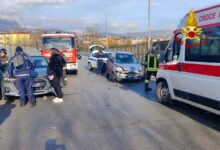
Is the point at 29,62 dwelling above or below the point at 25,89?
above

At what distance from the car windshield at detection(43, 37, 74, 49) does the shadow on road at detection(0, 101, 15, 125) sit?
9.06 meters

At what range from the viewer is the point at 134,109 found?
27.5 feet

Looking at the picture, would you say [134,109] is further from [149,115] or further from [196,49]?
[196,49]

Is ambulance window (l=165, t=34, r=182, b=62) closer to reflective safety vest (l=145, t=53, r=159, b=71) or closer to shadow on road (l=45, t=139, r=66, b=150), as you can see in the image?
reflective safety vest (l=145, t=53, r=159, b=71)

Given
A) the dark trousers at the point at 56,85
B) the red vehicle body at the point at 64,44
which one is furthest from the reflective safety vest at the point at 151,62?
the red vehicle body at the point at 64,44

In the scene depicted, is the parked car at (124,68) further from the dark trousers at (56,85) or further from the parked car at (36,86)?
the dark trousers at (56,85)

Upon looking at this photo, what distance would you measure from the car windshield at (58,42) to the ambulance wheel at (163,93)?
10302 mm

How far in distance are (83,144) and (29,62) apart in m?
4.32

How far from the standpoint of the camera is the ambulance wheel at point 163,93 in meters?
8.65

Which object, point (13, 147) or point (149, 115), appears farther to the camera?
point (149, 115)

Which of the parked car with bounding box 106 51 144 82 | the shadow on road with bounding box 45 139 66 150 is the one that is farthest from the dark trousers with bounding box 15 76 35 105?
the parked car with bounding box 106 51 144 82

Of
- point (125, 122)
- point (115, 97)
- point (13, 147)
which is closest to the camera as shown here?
→ point (13, 147)

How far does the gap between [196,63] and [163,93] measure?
222 cm

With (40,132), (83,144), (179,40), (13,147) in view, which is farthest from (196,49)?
(13,147)
